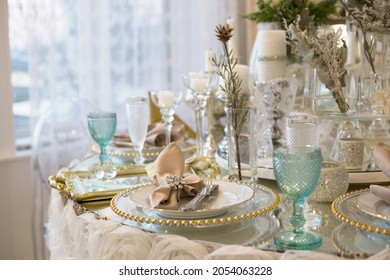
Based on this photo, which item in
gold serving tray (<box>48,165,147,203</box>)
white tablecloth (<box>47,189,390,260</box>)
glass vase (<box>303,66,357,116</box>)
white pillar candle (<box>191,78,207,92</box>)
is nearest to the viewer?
white tablecloth (<box>47,189,390,260</box>)

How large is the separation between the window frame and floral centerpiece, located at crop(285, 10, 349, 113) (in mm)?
1302

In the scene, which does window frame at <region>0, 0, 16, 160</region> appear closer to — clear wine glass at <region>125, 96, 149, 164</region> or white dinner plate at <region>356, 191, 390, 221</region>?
clear wine glass at <region>125, 96, 149, 164</region>

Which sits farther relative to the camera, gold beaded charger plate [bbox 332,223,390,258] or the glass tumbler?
the glass tumbler

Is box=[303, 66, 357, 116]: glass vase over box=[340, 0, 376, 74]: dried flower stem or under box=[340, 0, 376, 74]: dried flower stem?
under

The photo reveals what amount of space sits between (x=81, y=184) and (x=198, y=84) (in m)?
0.48

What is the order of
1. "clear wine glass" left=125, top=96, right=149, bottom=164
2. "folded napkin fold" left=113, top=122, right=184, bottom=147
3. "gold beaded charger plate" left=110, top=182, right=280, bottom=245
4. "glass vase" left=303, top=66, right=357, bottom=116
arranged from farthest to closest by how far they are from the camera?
1. "folded napkin fold" left=113, top=122, right=184, bottom=147
2. "clear wine glass" left=125, top=96, right=149, bottom=164
3. "glass vase" left=303, top=66, right=357, bottom=116
4. "gold beaded charger plate" left=110, top=182, right=280, bottom=245

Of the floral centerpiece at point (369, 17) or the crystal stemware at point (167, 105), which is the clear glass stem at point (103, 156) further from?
the floral centerpiece at point (369, 17)

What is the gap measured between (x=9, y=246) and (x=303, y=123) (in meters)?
1.61

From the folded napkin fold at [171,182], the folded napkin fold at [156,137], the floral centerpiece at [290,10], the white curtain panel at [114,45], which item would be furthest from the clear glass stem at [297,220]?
the white curtain panel at [114,45]

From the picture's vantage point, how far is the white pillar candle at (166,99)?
1.66 m

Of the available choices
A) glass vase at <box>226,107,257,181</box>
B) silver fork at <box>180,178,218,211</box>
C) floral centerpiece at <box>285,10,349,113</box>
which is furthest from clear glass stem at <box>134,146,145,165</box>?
floral centerpiece at <box>285,10,349,113</box>

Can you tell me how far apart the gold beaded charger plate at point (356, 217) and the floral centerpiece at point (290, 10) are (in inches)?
37.5

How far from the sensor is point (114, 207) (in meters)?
1.18

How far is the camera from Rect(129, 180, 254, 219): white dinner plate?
3.65ft
